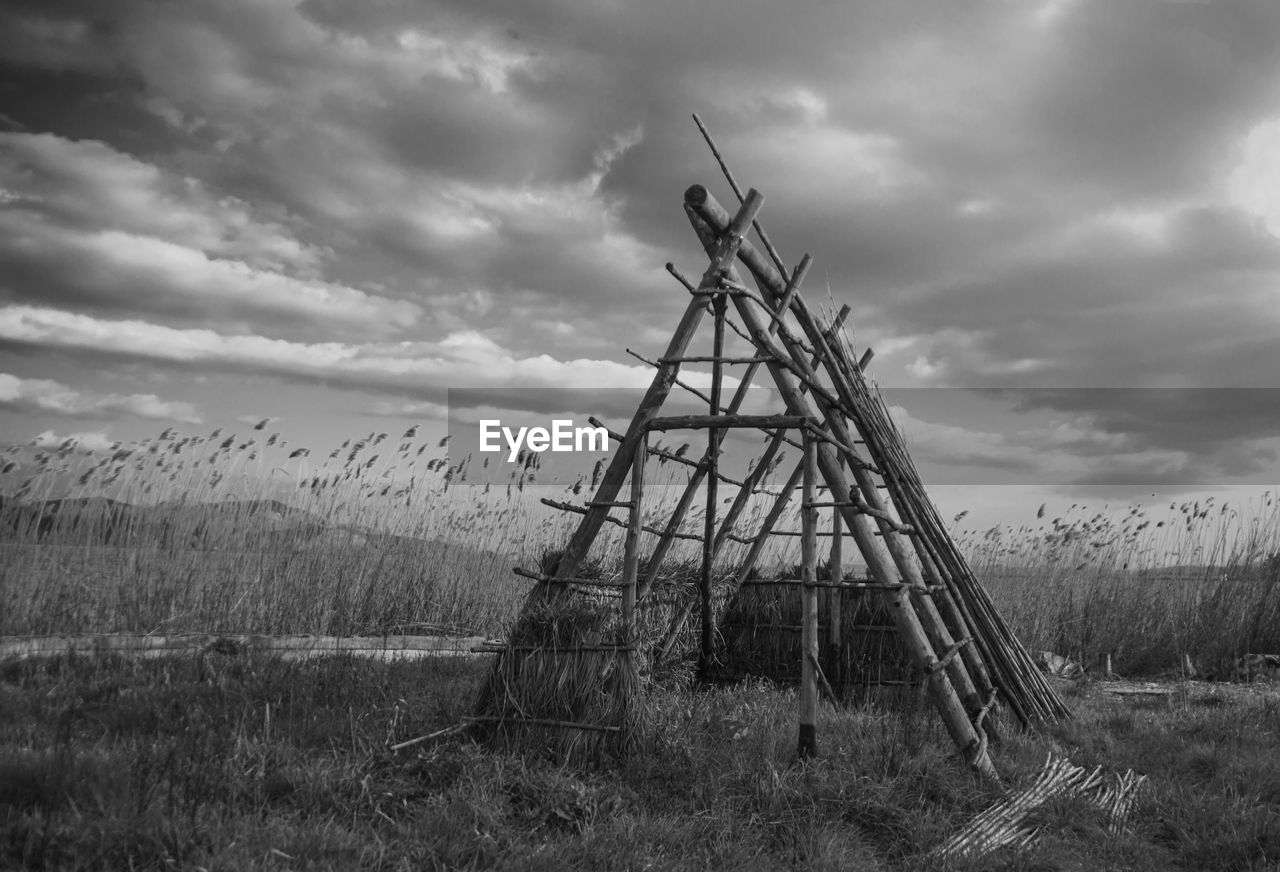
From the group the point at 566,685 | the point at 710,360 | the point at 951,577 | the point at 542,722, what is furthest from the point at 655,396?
the point at 951,577

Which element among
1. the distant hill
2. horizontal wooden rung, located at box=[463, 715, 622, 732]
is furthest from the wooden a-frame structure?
the distant hill

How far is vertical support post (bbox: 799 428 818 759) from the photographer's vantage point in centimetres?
447

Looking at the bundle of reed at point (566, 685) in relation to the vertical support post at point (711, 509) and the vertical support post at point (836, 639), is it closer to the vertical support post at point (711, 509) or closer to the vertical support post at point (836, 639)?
the vertical support post at point (711, 509)

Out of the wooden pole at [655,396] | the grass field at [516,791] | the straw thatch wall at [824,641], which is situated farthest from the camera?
the straw thatch wall at [824,641]

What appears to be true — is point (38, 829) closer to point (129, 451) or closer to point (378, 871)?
point (378, 871)

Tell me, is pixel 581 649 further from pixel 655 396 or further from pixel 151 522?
pixel 151 522

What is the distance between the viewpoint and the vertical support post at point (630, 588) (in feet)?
14.4

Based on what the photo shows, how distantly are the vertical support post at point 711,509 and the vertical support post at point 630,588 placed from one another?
0.70 m

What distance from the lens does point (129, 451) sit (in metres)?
8.45

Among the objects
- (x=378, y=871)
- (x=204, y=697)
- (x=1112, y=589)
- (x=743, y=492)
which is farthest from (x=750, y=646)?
(x=1112, y=589)

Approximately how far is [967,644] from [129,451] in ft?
23.0

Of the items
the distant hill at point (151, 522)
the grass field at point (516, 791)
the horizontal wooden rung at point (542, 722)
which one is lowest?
the grass field at point (516, 791)

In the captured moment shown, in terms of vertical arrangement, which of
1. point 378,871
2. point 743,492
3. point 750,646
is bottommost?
point 378,871

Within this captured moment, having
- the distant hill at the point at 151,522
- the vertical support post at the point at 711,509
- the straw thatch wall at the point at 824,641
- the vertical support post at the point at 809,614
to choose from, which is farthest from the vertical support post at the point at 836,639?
the distant hill at the point at 151,522
